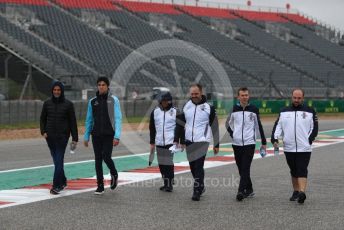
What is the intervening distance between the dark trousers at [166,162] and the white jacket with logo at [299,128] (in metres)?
1.76

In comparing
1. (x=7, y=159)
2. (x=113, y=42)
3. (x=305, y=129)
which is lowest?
(x=7, y=159)

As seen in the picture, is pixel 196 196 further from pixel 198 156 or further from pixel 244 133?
pixel 244 133

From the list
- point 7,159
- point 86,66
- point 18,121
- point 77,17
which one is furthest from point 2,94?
point 77,17

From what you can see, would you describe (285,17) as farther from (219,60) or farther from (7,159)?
(7,159)

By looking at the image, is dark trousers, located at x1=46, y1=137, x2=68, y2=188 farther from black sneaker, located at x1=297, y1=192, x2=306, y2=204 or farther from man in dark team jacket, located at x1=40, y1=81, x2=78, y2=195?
black sneaker, located at x1=297, y1=192, x2=306, y2=204

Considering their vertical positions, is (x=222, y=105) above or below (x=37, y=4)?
below

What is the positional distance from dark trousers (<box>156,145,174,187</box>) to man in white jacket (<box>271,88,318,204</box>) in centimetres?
174

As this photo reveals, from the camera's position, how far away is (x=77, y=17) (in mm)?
48031

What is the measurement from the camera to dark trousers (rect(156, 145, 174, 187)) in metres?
9.98

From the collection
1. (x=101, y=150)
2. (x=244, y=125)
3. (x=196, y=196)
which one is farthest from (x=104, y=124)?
(x=244, y=125)

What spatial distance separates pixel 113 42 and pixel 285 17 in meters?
28.0

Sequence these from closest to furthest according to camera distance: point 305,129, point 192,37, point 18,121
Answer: point 305,129, point 18,121, point 192,37

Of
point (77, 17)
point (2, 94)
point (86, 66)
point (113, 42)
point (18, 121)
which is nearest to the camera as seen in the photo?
point (18, 121)

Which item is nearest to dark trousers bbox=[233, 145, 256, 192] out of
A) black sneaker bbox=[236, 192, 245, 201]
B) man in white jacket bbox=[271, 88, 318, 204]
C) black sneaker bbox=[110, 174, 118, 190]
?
black sneaker bbox=[236, 192, 245, 201]
